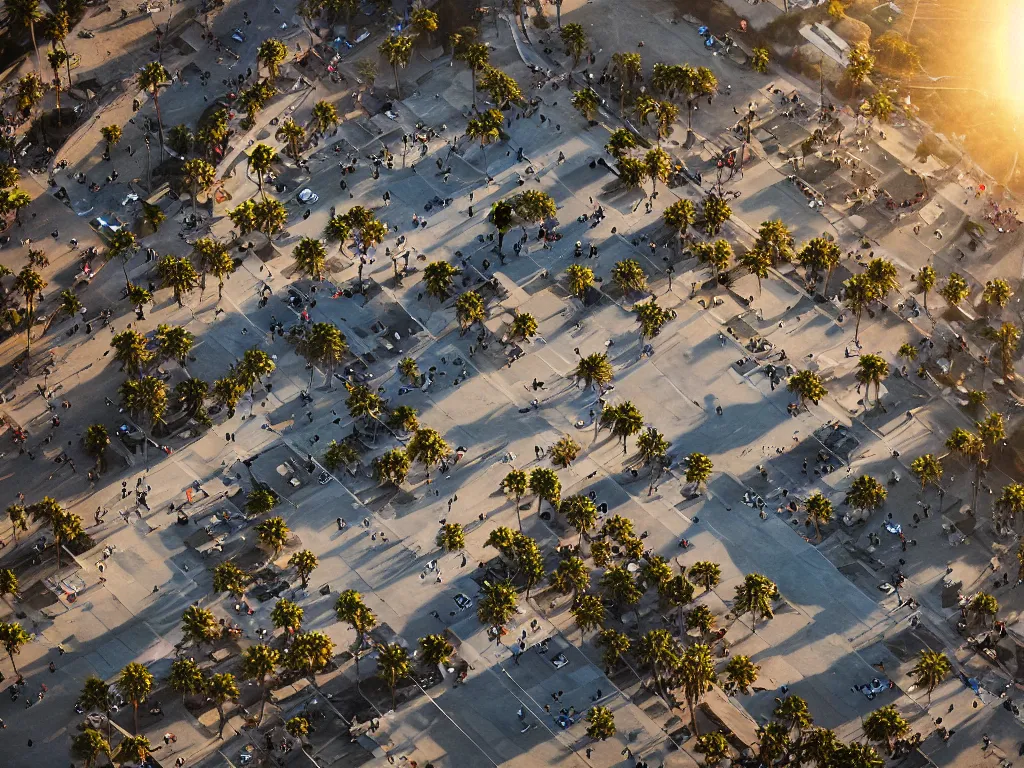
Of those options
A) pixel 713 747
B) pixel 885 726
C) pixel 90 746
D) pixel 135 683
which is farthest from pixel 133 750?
pixel 885 726

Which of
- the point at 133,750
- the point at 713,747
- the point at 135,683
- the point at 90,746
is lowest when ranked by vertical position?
the point at 713,747

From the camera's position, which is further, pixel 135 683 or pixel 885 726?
pixel 885 726

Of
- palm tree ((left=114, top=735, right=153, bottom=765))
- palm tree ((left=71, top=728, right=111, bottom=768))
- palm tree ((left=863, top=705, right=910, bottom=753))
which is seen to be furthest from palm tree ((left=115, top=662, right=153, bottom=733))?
palm tree ((left=863, top=705, right=910, bottom=753))

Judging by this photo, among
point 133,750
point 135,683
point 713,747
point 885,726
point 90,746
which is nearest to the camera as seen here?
point 90,746

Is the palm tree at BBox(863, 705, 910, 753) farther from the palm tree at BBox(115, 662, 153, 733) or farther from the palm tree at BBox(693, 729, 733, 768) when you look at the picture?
the palm tree at BBox(115, 662, 153, 733)

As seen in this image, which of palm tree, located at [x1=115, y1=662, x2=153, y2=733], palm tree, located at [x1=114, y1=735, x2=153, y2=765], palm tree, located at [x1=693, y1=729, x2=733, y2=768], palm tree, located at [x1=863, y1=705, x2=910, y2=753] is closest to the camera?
palm tree, located at [x1=114, y1=735, x2=153, y2=765]

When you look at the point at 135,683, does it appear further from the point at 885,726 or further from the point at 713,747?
the point at 885,726

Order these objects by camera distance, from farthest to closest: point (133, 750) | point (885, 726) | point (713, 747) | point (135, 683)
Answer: point (885, 726), point (135, 683), point (713, 747), point (133, 750)

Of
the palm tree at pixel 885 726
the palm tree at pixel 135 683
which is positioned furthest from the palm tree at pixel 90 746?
the palm tree at pixel 885 726

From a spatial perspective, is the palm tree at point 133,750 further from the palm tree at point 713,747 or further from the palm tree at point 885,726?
the palm tree at point 885,726

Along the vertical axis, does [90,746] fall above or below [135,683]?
below
